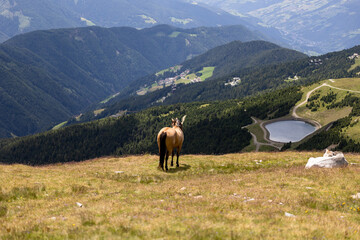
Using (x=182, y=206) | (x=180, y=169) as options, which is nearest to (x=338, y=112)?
(x=180, y=169)

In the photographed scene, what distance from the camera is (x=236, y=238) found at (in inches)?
474

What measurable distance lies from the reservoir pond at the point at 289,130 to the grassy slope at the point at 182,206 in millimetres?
99598

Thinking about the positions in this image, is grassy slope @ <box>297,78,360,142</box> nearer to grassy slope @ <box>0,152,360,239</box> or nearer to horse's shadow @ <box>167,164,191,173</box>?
horse's shadow @ <box>167,164,191,173</box>

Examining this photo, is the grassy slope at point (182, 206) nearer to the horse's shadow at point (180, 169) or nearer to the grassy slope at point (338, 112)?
the horse's shadow at point (180, 169)

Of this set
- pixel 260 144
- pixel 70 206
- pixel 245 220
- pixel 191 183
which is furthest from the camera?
pixel 260 144

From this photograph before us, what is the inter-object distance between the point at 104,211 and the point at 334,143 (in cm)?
10816

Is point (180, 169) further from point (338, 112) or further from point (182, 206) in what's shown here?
point (338, 112)

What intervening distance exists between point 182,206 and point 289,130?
416ft

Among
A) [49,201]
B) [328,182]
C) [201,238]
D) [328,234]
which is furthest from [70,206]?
[328,182]

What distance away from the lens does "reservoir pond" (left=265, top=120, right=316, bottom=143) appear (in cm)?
12219

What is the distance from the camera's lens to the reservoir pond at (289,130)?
401 ft

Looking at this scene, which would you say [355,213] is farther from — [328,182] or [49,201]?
[49,201]

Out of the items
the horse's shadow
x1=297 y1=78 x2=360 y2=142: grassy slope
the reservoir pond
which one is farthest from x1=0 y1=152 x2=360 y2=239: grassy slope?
the reservoir pond

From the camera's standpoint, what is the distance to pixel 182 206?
17.4 m
